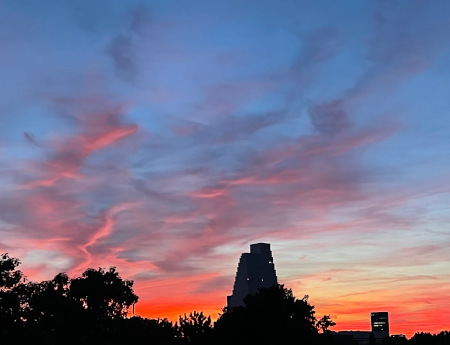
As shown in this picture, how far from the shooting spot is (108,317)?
125125 mm

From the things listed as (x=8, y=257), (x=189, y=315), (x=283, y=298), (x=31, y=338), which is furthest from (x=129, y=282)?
(x=189, y=315)

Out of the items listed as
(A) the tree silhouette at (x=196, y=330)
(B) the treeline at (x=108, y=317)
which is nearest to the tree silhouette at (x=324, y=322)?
(B) the treeline at (x=108, y=317)

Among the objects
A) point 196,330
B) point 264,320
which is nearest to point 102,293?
point 264,320

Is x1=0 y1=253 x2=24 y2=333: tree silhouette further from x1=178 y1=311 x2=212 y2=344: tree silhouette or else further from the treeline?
x1=178 y1=311 x2=212 y2=344: tree silhouette

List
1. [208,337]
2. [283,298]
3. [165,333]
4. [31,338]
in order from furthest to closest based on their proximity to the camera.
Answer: [165,333] < [283,298] < [31,338] < [208,337]

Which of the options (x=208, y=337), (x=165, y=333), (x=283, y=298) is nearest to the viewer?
(x=208, y=337)

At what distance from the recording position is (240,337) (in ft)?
295

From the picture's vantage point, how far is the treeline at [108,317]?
78.5m

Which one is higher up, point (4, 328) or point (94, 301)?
point (94, 301)

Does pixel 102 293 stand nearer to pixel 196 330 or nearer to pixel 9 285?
pixel 9 285

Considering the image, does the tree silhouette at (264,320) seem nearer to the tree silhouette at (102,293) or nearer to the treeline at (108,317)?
the treeline at (108,317)

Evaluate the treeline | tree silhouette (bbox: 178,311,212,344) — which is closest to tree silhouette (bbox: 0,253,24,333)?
the treeline

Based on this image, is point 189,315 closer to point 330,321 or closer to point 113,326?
point 330,321

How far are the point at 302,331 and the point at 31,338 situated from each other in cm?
3202
